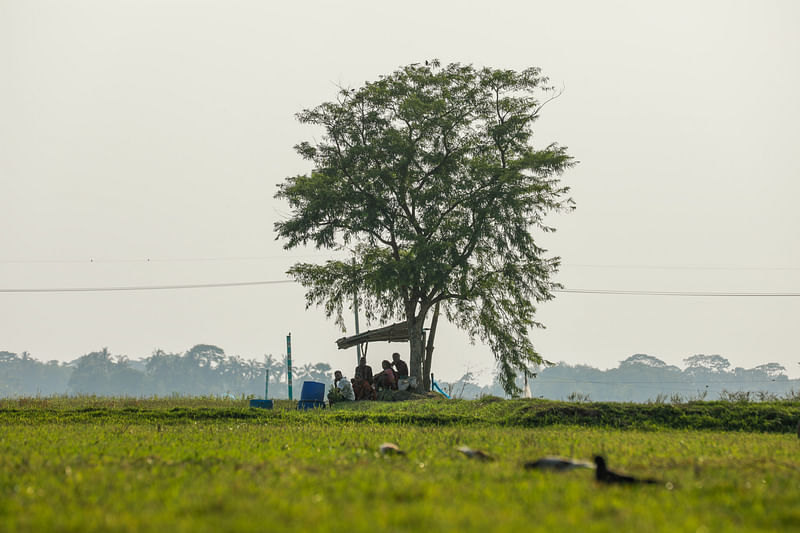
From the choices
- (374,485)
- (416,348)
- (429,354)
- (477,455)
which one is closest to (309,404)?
(416,348)

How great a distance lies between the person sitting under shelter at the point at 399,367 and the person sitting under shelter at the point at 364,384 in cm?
106

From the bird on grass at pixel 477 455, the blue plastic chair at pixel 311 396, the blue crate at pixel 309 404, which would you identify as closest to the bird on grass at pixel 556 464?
the bird on grass at pixel 477 455

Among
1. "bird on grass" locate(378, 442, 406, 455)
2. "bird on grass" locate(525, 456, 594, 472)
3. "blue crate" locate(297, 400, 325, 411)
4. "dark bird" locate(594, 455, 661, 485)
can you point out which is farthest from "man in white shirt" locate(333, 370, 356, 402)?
"dark bird" locate(594, 455, 661, 485)

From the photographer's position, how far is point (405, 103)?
30453 mm

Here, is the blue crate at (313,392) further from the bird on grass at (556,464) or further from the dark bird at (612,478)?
the dark bird at (612,478)

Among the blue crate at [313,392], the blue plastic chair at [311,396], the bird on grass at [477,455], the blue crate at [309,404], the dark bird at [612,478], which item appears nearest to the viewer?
the dark bird at [612,478]

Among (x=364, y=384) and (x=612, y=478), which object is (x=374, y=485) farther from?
(x=364, y=384)

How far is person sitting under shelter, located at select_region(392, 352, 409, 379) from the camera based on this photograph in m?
28.2

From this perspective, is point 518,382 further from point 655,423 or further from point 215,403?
point 655,423

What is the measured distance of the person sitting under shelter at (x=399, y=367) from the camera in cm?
2825

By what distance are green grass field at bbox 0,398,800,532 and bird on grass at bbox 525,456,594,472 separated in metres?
0.12

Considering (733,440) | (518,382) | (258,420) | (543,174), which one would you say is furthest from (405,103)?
(733,440)

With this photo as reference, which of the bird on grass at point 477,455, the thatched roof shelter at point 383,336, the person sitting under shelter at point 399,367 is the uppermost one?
the thatched roof shelter at point 383,336

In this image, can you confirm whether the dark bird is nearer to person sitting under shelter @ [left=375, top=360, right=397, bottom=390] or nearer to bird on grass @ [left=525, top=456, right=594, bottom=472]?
bird on grass @ [left=525, top=456, right=594, bottom=472]
